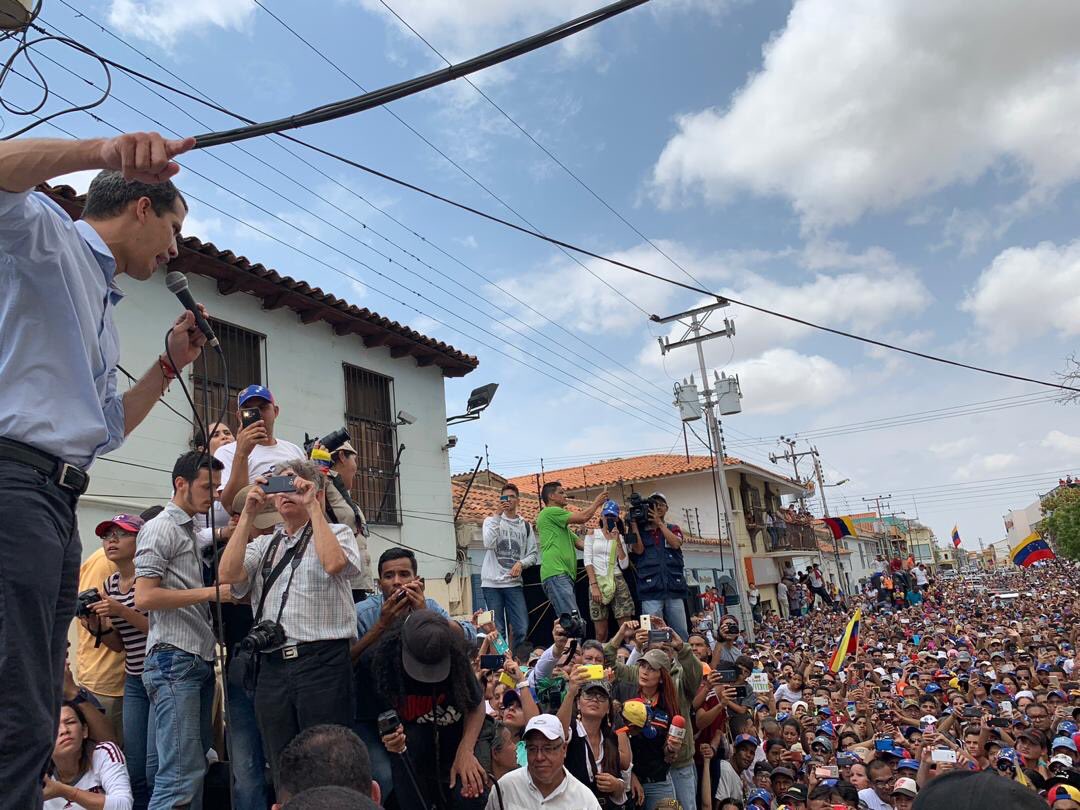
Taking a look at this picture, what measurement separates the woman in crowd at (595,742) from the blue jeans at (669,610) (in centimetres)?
334

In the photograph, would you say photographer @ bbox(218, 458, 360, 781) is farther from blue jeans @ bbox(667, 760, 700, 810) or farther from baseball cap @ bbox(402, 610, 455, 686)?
blue jeans @ bbox(667, 760, 700, 810)

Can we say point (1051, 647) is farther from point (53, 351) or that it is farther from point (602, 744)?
point (53, 351)

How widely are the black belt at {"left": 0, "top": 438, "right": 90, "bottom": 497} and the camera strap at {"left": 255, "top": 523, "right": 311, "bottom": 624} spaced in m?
2.16

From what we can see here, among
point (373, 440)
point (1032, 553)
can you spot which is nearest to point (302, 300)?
point (373, 440)

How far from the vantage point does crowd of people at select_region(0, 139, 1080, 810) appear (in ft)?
4.99

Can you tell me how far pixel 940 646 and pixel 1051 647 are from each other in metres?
3.08

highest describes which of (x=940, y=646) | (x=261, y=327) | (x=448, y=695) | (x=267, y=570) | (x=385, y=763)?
(x=261, y=327)

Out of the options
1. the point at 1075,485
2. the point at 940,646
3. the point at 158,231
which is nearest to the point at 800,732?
the point at 158,231

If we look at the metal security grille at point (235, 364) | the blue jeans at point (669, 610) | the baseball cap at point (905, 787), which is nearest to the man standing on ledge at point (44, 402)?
the baseball cap at point (905, 787)

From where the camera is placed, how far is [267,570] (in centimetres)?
383

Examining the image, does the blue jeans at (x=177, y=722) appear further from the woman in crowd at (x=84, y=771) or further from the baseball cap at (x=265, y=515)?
the baseball cap at (x=265, y=515)

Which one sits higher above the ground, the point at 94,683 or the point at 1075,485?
the point at 1075,485

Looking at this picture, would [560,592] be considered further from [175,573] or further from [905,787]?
[175,573]

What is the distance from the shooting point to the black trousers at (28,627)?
4.55 feet
